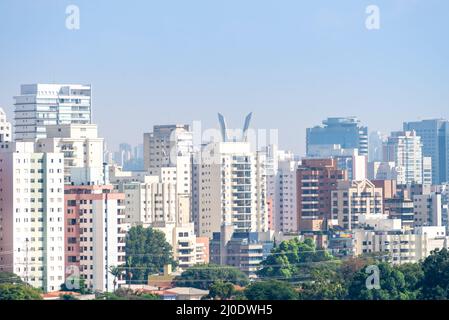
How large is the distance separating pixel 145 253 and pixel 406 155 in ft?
41.3

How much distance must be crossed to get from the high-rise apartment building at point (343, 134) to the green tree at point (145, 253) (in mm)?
10053

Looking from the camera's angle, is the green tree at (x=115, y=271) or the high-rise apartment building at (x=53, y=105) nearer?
the green tree at (x=115, y=271)

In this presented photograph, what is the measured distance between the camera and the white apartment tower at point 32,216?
45.4ft

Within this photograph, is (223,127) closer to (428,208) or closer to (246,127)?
(246,127)

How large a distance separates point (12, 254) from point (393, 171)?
14871mm

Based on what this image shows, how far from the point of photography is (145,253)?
16.8m

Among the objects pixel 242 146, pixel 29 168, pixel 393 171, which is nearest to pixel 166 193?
pixel 242 146

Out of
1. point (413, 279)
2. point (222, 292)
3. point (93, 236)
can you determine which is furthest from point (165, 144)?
point (413, 279)

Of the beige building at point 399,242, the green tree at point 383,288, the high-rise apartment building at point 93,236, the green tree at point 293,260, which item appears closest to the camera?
the green tree at point 383,288

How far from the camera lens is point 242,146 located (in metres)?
21.2

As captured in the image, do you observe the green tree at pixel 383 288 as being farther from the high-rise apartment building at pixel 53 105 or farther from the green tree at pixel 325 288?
the high-rise apartment building at pixel 53 105

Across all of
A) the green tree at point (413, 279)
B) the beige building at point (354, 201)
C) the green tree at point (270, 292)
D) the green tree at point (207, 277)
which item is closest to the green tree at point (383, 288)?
the green tree at point (413, 279)

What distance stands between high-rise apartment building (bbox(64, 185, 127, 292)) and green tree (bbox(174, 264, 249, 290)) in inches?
25.9
